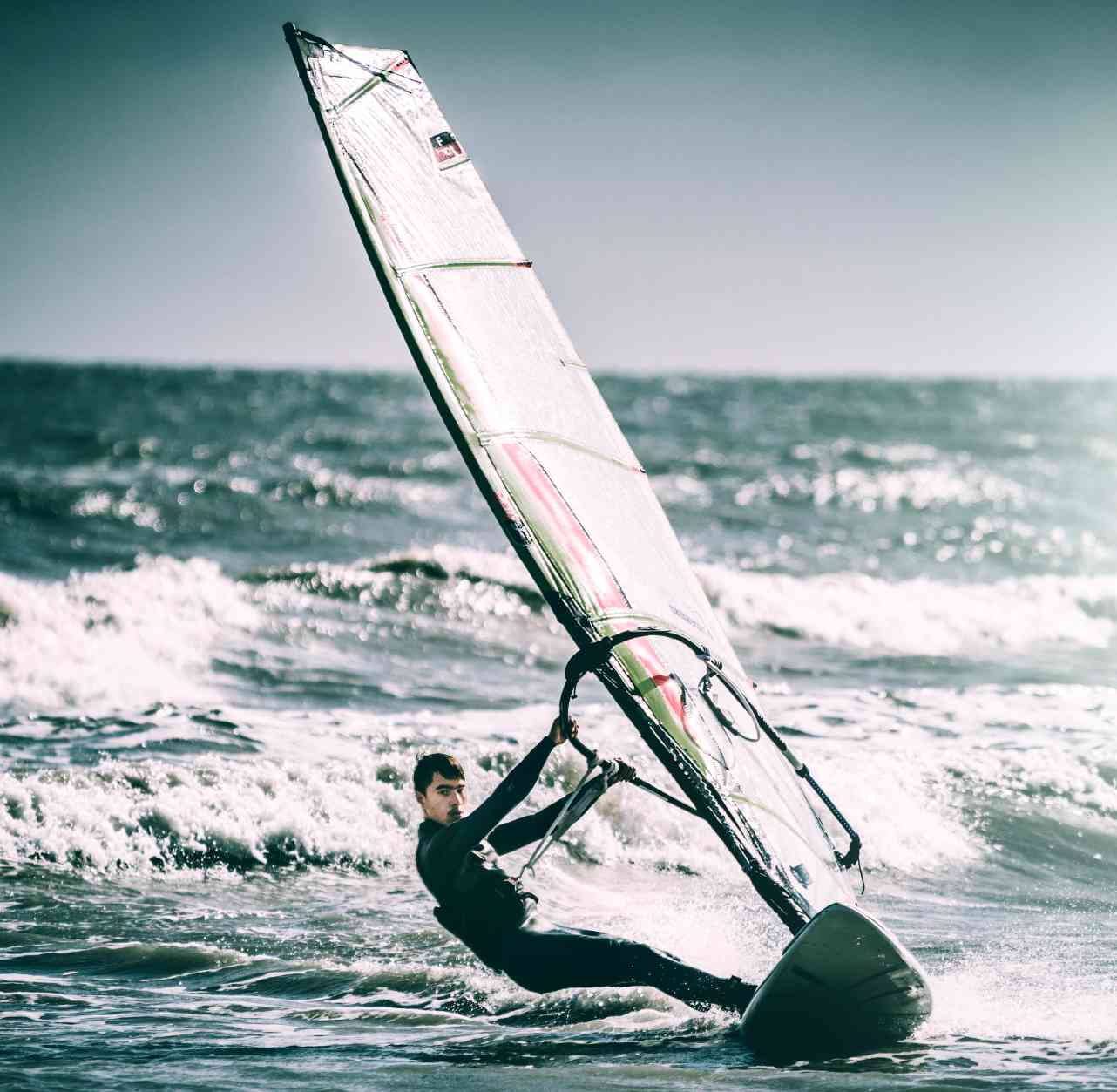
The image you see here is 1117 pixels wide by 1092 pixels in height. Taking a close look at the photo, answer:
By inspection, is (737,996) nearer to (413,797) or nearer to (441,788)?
(441,788)

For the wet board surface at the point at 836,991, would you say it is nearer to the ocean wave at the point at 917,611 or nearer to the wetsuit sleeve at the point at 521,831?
the wetsuit sleeve at the point at 521,831

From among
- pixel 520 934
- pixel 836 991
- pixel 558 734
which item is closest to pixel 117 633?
pixel 520 934

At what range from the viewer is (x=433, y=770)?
430 cm

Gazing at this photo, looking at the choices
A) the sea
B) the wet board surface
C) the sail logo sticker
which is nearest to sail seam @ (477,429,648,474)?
the sail logo sticker

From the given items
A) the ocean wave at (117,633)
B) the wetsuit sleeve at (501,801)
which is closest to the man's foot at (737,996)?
the wetsuit sleeve at (501,801)

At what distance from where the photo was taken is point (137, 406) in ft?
133

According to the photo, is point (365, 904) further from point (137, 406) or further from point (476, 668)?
point (137, 406)

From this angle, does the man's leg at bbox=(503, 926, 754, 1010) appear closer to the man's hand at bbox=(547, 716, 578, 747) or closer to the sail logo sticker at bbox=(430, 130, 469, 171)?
the man's hand at bbox=(547, 716, 578, 747)

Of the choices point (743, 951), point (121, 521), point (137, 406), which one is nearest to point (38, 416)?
point (137, 406)

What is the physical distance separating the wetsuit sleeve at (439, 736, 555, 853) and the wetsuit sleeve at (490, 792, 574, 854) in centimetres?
17

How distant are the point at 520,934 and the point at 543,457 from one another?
4.55 ft

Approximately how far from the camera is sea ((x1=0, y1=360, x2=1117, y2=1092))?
13.9 feet

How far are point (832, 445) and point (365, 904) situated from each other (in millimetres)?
30476

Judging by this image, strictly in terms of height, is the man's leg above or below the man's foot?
above
